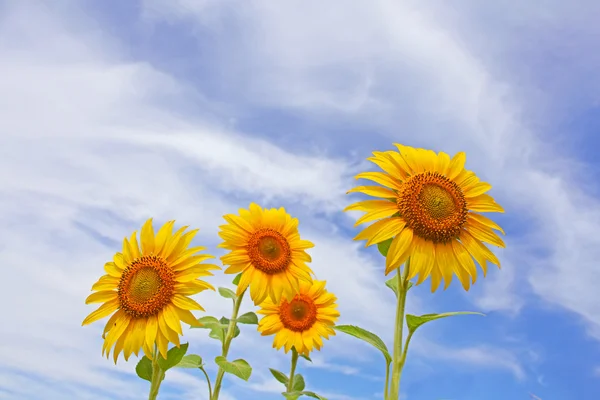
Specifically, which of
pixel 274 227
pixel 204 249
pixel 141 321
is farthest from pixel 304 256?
pixel 141 321

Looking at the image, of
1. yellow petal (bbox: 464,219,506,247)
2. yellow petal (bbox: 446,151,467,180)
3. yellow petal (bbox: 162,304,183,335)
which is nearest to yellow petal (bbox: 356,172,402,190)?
yellow petal (bbox: 446,151,467,180)

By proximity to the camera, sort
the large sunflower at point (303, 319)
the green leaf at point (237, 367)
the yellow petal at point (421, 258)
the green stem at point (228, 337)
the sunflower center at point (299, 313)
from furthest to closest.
Answer: the sunflower center at point (299, 313)
the large sunflower at point (303, 319)
the green stem at point (228, 337)
the green leaf at point (237, 367)
the yellow petal at point (421, 258)

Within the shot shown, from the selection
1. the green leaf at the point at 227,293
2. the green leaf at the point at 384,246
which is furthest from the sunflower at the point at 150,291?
the green leaf at the point at 384,246

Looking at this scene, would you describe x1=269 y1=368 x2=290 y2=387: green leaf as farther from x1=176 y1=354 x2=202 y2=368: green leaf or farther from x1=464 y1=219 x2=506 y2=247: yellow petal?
x1=464 y1=219 x2=506 y2=247: yellow petal

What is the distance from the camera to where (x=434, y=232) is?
4.62 metres

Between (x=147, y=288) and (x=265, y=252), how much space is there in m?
1.55

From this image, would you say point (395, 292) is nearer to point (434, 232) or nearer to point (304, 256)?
point (434, 232)

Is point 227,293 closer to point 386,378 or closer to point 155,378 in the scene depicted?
point 155,378

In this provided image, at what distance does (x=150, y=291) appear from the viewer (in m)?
5.34

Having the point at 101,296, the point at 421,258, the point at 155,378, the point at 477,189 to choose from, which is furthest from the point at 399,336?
the point at 101,296

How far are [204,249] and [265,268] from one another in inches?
48.9

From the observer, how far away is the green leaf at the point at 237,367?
17.9ft

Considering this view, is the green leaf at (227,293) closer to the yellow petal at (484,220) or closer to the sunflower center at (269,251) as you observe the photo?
the sunflower center at (269,251)

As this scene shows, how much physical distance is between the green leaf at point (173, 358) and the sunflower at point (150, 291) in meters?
0.05
